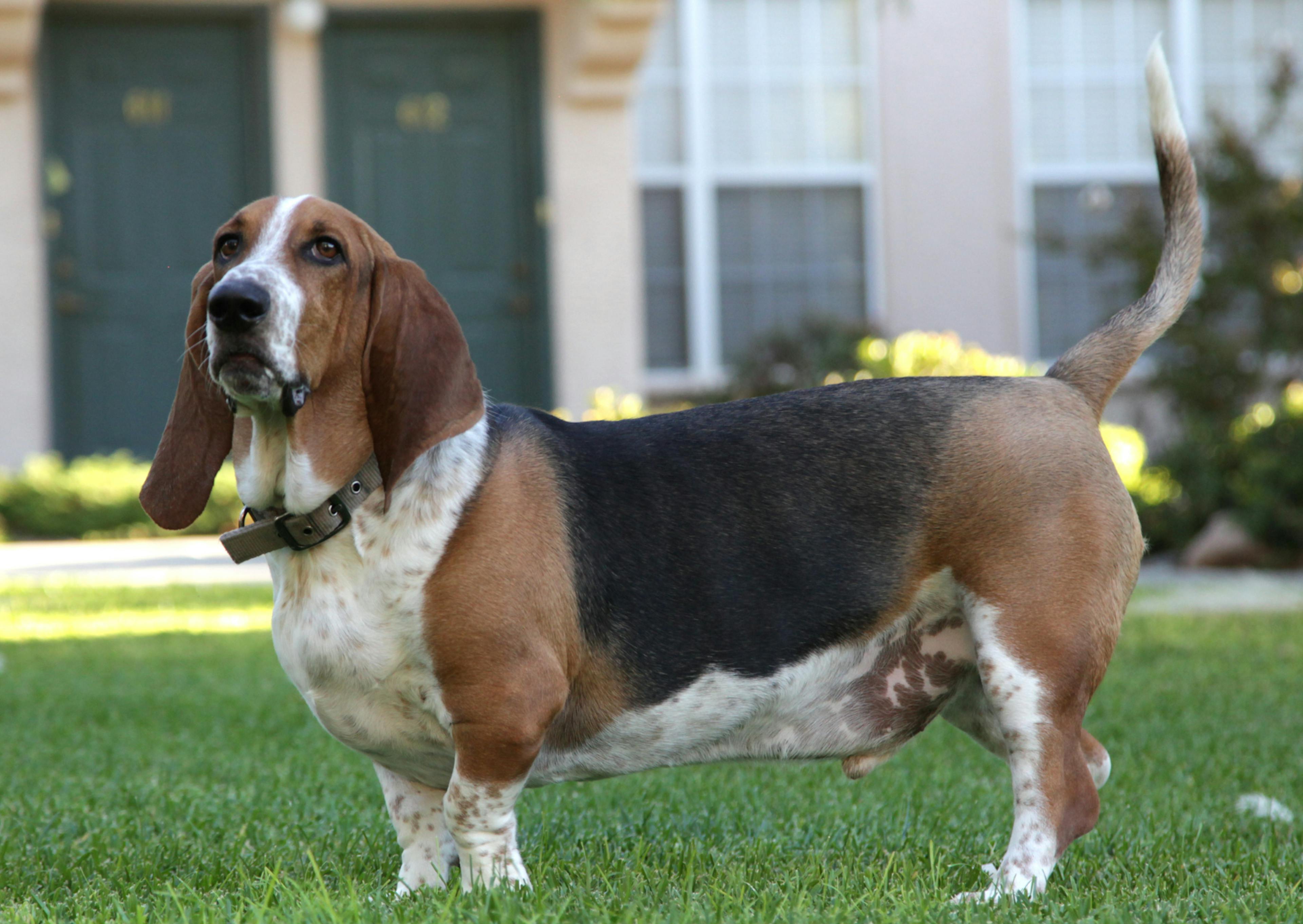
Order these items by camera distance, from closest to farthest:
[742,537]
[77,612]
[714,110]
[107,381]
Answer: [742,537], [77,612], [107,381], [714,110]

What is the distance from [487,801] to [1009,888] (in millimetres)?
1042

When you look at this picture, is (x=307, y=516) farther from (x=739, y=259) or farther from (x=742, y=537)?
(x=739, y=259)

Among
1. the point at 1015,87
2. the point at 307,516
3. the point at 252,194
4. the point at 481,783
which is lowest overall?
the point at 481,783

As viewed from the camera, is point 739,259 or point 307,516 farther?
point 739,259

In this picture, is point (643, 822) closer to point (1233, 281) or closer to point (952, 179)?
point (1233, 281)

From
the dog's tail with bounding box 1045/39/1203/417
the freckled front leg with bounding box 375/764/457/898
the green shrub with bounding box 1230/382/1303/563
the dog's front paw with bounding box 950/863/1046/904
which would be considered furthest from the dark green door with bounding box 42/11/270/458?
the dog's front paw with bounding box 950/863/1046/904

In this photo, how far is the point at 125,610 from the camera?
754 centimetres

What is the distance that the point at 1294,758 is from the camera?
14.8 feet

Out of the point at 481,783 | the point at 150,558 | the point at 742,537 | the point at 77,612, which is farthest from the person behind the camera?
the point at 150,558

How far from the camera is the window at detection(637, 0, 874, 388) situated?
40.0ft

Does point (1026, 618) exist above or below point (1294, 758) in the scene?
above

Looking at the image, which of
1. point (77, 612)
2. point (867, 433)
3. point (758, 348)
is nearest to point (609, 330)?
point (758, 348)

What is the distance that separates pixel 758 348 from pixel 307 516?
358 inches

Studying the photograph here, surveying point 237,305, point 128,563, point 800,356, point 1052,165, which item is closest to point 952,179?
point 1052,165
